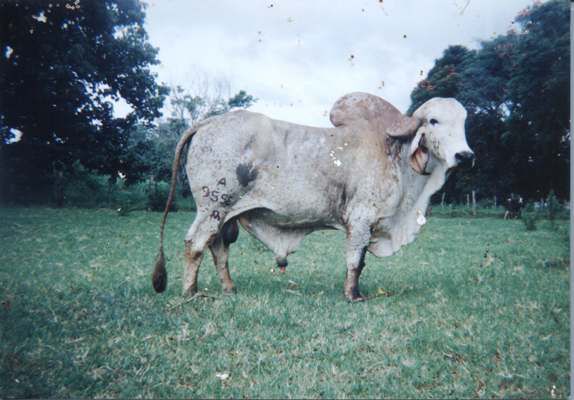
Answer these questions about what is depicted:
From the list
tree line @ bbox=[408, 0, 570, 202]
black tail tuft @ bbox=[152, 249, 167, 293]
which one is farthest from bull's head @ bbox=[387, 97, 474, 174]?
black tail tuft @ bbox=[152, 249, 167, 293]

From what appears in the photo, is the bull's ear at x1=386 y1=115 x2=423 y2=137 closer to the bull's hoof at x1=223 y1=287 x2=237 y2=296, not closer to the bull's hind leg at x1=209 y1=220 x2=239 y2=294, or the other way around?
the bull's hind leg at x1=209 y1=220 x2=239 y2=294

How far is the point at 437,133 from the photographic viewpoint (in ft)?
15.4

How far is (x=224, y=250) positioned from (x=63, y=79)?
16.0ft

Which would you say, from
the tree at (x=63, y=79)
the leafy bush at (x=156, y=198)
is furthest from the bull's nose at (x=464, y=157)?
the leafy bush at (x=156, y=198)

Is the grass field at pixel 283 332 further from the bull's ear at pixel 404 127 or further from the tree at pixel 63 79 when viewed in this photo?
the tree at pixel 63 79

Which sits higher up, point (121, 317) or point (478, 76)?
point (478, 76)

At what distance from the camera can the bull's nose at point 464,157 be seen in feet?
14.4

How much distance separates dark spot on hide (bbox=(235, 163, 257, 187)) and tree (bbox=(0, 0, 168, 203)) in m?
2.75

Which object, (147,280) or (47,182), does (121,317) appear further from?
(47,182)

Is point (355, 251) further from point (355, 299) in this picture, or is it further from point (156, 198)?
point (156, 198)

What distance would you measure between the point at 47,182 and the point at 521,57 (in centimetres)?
1100

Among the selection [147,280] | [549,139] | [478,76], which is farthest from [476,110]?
[147,280]

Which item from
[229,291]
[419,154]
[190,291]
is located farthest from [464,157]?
[190,291]

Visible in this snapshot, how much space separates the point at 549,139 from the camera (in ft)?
23.8
